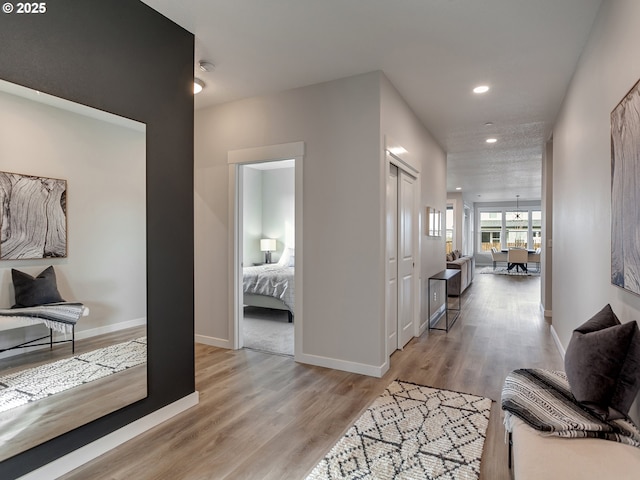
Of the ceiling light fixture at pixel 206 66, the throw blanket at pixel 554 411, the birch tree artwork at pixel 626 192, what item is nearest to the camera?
the throw blanket at pixel 554 411

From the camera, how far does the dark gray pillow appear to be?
1.47 metres

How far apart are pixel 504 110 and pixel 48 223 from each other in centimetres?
444

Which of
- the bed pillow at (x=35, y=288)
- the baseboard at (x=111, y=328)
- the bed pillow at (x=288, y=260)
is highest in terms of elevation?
the bed pillow at (x=35, y=288)

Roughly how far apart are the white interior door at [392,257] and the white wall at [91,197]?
2.14 metres

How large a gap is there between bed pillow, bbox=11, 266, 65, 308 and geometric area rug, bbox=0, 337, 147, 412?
0.33 m

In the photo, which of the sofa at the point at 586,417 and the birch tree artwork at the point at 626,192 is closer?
the sofa at the point at 586,417

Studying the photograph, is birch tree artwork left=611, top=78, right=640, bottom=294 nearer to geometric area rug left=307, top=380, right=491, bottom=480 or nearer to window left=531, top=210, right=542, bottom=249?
geometric area rug left=307, top=380, right=491, bottom=480

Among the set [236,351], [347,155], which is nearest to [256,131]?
[347,155]

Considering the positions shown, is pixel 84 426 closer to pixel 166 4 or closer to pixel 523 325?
pixel 166 4

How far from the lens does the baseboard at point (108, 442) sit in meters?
1.78

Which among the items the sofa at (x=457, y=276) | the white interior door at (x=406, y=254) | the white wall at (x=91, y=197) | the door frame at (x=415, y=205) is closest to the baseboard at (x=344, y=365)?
the door frame at (x=415, y=205)

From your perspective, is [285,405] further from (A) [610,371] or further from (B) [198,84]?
(B) [198,84]

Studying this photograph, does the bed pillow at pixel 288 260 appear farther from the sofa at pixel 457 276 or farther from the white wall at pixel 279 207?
the sofa at pixel 457 276

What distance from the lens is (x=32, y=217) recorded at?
69.2 inches
